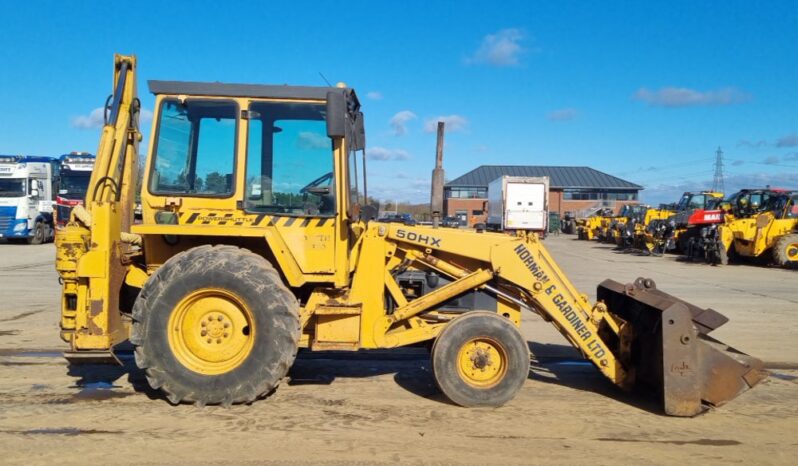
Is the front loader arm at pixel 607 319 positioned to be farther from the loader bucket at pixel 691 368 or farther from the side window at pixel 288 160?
the side window at pixel 288 160

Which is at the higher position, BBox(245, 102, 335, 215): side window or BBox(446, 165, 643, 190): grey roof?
BBox(446, 165, 643, 190): grey roof

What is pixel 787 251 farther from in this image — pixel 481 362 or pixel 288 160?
pixel 288 160

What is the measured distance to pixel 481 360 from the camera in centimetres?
521

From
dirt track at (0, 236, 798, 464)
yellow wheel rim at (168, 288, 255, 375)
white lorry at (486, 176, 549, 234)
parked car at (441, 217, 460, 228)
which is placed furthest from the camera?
white lorry at (486, 176, 549, 234)

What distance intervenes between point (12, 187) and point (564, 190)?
5286 cm

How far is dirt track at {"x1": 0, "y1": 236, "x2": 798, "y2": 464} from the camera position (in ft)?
13.8

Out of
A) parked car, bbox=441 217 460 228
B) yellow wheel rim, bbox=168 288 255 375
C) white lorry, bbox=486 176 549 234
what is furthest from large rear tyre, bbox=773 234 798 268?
yellow wheel rim, bbox=168 288 255 375

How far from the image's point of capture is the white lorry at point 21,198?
80.4 ft

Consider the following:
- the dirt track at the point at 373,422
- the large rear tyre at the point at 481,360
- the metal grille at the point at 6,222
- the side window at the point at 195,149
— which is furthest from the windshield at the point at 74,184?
the large rear tyre at the point at 481,360

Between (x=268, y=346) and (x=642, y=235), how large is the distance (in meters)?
26.0

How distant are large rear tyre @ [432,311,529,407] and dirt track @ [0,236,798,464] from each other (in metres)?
0.14

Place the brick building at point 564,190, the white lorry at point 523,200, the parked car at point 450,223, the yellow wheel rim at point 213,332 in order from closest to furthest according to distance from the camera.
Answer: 1. the yellow wheel rim at point 213,332
2. the parked car at point 450,223
3. the white lorry at point 523,200
4. the brick building at point 564,190

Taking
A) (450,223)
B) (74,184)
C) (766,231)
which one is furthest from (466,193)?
(450,223)

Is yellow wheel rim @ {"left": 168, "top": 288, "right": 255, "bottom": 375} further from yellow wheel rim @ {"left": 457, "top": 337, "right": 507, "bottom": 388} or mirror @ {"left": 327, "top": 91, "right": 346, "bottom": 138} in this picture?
yellow wheel rim @ {"left": 457, "top": 337, "right": 507, "bottom": 388}
